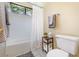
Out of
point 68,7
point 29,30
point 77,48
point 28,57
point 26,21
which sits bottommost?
point 28,57

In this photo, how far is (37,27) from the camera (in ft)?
4.75

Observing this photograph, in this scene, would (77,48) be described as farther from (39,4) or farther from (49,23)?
(39,4)

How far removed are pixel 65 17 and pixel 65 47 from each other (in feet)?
1.28

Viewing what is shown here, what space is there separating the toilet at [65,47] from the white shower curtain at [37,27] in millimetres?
218

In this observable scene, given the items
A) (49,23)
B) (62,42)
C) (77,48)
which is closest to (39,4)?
(49,23)

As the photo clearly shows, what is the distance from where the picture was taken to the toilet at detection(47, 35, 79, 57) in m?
1.33

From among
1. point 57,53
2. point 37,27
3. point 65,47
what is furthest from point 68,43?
point 37,27

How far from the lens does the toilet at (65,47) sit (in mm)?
1328

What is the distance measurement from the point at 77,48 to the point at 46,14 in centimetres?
58

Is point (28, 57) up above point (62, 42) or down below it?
below

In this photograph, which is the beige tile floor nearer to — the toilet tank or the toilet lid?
the toilet lid

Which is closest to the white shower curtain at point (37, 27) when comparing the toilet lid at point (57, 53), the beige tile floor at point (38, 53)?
the beige tile floor at point (38, 53)

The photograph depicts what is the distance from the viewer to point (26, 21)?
4.69 ft

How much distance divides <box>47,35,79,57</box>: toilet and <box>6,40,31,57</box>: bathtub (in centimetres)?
Answer: 31
